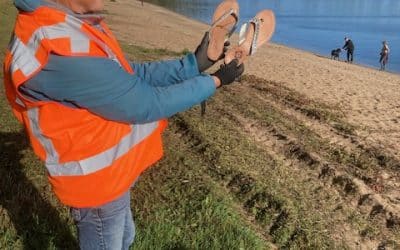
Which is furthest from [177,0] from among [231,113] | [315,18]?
[231,113]

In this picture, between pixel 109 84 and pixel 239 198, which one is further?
pixel 239 198

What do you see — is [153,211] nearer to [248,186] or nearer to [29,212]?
[29,212]

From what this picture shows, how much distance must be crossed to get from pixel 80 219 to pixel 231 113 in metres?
5.81

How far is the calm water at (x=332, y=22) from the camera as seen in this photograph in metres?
33.6

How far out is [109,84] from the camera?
188cm

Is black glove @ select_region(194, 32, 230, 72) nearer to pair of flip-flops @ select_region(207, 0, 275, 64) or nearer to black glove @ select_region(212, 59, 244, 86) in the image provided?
pair of flip-flops @ select_region(207, 0, 275, 64)

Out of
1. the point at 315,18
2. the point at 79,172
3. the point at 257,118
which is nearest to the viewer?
the point at 79,172

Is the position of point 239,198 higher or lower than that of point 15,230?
lower

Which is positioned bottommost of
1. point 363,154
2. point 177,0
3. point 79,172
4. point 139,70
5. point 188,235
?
point 177,0

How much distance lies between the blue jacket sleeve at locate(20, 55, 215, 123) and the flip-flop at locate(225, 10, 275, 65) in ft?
1.65

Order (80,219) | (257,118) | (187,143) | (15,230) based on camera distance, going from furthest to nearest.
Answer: (257,118) → (187,143) → (15,230) → (80,219)

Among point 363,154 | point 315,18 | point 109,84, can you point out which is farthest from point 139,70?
point 315,18

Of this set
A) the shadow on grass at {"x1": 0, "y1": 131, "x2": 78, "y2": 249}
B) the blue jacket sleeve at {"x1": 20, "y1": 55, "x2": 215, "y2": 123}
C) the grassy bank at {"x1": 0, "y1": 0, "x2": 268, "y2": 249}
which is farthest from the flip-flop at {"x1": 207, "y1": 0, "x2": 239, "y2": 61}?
the shadow on grass at {"x1": 0, "y1": 131, "x2": 78, "y2": 249}

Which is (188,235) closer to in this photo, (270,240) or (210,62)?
(270,240)
